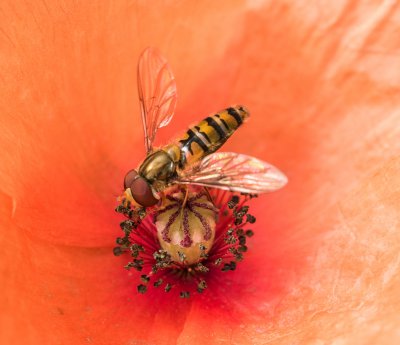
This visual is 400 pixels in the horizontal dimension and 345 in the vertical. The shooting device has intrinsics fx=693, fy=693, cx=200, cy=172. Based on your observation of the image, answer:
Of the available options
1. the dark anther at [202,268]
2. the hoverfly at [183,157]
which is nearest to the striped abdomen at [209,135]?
the hoverfly at [183,157]

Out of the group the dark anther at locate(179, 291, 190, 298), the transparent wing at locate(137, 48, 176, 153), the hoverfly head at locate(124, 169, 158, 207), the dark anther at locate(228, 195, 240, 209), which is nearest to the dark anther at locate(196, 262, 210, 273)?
the dark anther at locate(179, 291, 190, 298)

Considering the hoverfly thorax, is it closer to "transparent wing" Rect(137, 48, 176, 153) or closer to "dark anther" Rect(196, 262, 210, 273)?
"transparent wing" Rect(137, 48, 176, 153)

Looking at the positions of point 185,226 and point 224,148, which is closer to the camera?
point 185,226

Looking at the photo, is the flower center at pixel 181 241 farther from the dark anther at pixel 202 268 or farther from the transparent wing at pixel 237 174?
the transparent wing at pixel 237 174

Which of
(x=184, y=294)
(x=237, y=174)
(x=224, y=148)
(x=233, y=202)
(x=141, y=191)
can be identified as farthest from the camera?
(x=224, y=148)

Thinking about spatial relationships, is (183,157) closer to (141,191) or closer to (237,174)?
(141,191)

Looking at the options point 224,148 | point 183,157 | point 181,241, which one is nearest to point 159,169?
point 183,157
